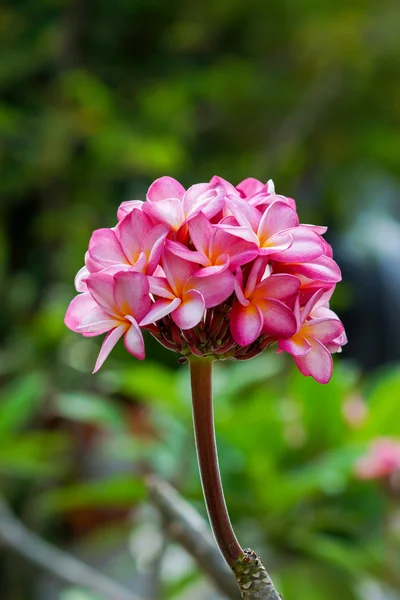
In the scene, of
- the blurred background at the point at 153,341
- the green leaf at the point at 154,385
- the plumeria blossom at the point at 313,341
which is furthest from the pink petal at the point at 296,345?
the green leaf at the point at 154,385

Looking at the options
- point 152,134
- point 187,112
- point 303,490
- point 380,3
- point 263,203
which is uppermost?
point 380,3

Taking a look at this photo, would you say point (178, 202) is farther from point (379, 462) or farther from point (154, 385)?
point (154, 385)

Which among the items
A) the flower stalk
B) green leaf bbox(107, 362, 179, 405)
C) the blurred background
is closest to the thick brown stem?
the flower stalk

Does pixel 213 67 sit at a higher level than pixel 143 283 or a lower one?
higher

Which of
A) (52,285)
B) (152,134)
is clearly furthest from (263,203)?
(52,285)

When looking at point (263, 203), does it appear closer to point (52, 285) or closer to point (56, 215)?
point (56, 215)

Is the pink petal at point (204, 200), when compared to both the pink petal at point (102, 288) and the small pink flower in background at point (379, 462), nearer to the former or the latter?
the pink petal at point (102, 288)
